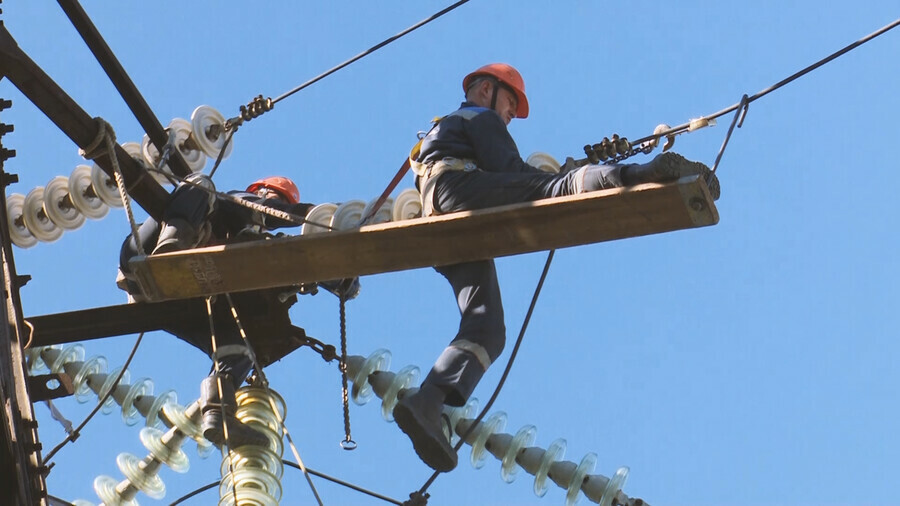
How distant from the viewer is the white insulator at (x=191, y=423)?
1065 cm

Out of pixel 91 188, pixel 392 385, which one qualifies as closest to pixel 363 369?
pixel 392 385

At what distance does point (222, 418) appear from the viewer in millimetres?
10180

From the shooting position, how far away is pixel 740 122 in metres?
8.47

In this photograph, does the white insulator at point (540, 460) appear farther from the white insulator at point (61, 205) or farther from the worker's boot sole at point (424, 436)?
the white insulator at point (61, 205)

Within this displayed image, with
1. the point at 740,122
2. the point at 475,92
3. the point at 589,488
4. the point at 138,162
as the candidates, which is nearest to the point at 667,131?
the point at 740,122

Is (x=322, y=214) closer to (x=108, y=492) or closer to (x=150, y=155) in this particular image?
(x=150, y=155)

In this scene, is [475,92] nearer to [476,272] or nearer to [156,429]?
[476,272]

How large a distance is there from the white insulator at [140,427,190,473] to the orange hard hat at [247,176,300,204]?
171cm

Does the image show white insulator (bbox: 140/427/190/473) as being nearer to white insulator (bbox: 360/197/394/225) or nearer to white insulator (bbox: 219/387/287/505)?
white insulator (bbox: 219/387/287/505)

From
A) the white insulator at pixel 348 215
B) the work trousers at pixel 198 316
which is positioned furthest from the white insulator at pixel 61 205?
the white insulator at pixel 348 215

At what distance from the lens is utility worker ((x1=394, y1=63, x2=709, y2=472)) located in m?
8.54

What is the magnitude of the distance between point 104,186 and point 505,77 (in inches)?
96.8

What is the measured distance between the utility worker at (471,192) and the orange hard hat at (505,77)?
254mm

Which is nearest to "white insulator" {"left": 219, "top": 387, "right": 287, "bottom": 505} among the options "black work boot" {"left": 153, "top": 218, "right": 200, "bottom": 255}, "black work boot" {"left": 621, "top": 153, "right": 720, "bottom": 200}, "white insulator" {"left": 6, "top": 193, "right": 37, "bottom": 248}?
"black work boot" {"left": 153, "top": 218, "right": 200, "bottom": 255}
